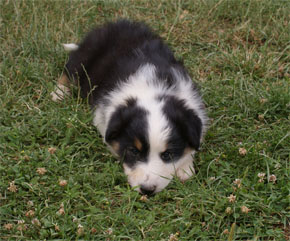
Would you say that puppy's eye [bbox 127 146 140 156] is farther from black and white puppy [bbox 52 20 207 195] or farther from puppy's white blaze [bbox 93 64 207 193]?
puppy's white blaze [bbox 93 64 207 193]

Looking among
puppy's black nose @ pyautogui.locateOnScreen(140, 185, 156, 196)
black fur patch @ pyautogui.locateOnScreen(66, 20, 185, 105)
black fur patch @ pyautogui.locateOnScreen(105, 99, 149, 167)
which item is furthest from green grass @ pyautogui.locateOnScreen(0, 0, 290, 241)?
black fur patch @ pyautogui.locateOnScreen(66, 20, 185, 105)

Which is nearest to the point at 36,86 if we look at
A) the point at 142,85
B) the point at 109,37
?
the point at 109,37

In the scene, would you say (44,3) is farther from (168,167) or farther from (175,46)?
(168,167)

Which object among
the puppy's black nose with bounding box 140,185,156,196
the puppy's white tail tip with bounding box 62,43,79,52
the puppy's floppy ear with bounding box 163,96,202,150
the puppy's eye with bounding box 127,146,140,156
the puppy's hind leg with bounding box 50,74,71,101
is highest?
the puppy's floppy ear with bounding box 163,96,202,150

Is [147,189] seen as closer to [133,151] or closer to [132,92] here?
[133,151]

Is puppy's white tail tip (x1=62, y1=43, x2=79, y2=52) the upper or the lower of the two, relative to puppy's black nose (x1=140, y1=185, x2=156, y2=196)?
lower

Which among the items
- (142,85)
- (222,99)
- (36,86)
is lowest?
(36,86)
